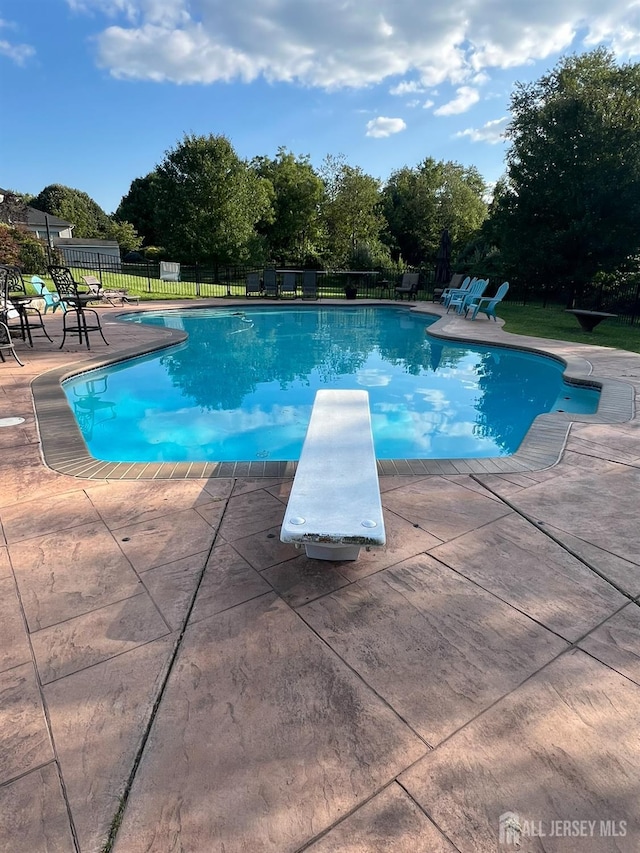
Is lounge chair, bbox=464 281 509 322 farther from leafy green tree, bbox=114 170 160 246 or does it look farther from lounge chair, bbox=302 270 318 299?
leafy green tree, bbox=114 170 160 246

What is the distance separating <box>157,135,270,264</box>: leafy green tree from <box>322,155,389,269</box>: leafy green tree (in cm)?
717

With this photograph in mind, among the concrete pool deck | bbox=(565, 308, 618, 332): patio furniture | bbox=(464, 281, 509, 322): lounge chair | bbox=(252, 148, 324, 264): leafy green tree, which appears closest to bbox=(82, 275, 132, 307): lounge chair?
bbox=(464, 281, 509, 322): lounge chair

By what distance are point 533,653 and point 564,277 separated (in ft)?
62.1

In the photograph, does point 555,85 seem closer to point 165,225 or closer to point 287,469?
point 165,225

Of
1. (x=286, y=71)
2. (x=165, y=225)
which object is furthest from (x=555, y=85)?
Result: (x=165, y=225)

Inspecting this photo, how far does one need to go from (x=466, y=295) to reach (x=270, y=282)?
860cm

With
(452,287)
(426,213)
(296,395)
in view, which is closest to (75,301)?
(296,395)

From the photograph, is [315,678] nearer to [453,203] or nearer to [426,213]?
[426,213]

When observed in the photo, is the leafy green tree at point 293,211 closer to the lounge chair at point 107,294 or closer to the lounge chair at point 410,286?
the lounge chair at point 410,286

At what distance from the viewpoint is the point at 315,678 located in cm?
173

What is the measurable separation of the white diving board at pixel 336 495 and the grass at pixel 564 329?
30.1 feet

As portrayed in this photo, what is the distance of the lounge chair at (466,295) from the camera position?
14.5 m

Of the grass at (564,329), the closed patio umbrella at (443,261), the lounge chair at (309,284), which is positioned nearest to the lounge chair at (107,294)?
the lounge chair at (309,284)

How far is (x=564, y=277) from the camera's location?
17516mm
